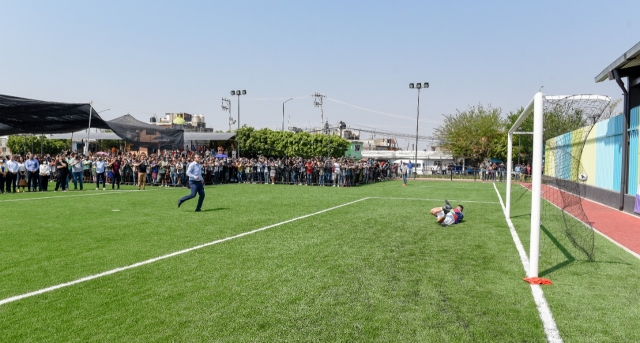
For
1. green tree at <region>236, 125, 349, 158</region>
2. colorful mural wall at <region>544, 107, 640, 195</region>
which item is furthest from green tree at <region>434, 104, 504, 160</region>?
colorful mural wall at <region>544, 107, 640, 195</region>

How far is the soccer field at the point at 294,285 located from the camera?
14.5ft

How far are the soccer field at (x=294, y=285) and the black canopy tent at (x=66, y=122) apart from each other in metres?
11.1

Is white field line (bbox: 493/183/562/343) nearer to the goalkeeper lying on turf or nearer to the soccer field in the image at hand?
the soccer field

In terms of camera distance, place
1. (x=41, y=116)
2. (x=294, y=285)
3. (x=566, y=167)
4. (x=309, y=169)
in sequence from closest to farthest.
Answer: (x=294, y=285), (x=566, y=167), (x=41, y=116), (x=309, y=169)

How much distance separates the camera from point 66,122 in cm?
2355

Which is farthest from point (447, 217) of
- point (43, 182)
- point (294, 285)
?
point (43, 182)

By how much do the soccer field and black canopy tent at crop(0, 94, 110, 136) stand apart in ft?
35.3

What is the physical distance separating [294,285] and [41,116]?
20.4m

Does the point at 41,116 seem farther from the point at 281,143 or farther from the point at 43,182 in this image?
the point at 281,143

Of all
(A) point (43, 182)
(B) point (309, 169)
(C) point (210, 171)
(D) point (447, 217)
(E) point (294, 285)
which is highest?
(B) point (309, 169)

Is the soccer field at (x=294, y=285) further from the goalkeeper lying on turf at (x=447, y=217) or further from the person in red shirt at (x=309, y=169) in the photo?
the person in red shirt at (x=309, y=169)

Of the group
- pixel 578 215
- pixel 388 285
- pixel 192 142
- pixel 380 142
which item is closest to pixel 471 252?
pixel 388 285

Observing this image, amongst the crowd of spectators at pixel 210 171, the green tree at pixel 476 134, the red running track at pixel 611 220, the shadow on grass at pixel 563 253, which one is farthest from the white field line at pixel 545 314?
the green tree at pixel 476 134

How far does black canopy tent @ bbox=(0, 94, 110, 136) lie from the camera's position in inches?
763
